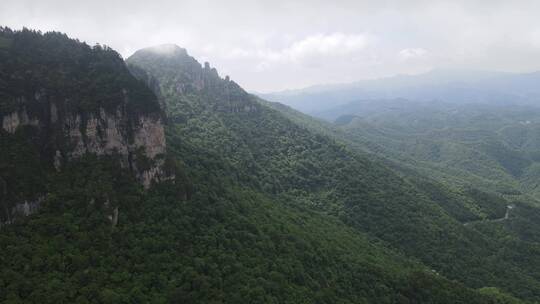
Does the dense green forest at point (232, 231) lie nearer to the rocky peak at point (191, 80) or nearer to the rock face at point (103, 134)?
the rock face at point (103, 134)

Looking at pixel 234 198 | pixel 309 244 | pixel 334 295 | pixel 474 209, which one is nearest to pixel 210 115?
pixel 234 198

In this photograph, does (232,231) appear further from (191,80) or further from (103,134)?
(191,80)

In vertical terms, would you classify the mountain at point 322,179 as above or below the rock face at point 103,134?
below

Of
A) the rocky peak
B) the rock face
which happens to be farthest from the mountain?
the rock face

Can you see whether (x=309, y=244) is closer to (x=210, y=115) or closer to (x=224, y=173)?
(x=224, y=173)

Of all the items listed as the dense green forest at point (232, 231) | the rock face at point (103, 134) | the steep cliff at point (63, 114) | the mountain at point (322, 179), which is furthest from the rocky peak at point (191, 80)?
the rock face at point (103, 134)
